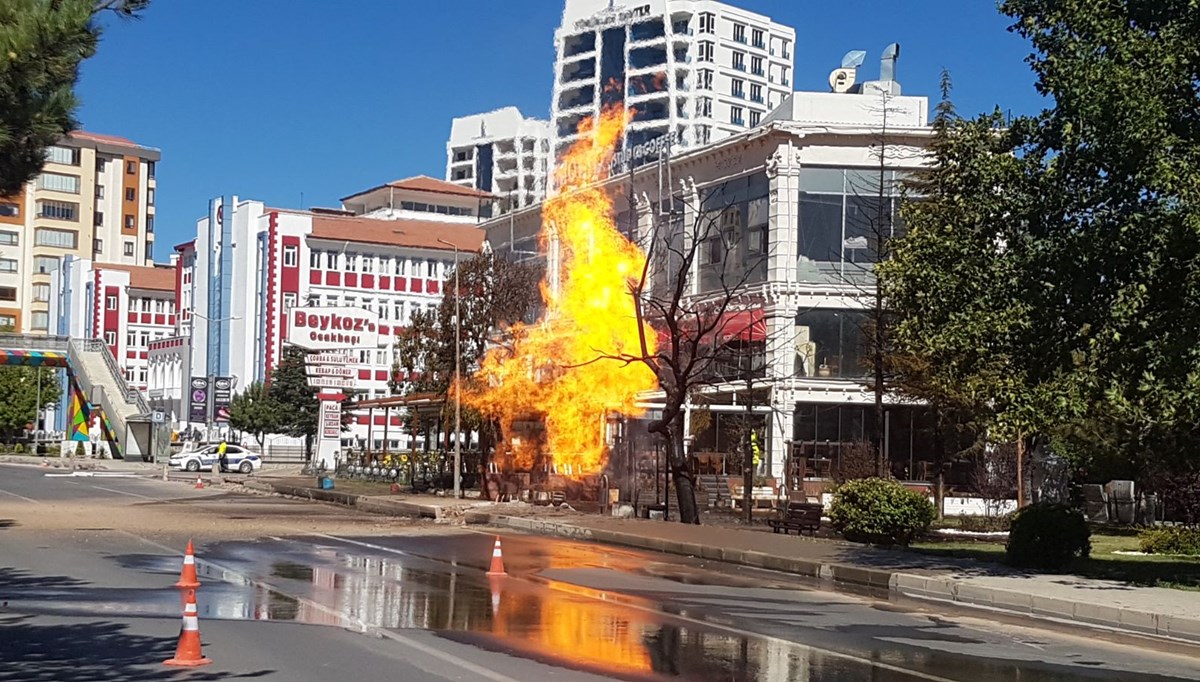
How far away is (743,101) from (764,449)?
8845cm

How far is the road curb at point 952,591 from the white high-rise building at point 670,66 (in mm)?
103901

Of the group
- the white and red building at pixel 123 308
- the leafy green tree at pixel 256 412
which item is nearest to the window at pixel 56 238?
the white and red building at pixel 123 308

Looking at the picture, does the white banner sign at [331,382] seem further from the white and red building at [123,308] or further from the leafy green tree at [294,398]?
the white and red building at [123,308]

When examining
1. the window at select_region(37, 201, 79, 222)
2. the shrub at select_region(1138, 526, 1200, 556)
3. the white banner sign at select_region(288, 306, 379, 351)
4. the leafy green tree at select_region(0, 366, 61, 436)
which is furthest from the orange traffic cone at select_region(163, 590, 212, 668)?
the window at select_region(37, 201, 79, 222)

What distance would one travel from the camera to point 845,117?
176 ft

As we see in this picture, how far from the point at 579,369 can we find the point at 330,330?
2552 cm

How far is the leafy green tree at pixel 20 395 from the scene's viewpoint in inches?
3900

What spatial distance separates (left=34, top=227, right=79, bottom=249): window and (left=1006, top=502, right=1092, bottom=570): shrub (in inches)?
5134

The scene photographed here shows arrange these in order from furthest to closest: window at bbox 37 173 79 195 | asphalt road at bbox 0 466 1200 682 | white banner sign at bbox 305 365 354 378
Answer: window at bbox 37 173 79 195 → white banner sign at bbox 305 365 354 378 → asphalt road at bbox 0 466 1200 682

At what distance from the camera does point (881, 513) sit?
79.4 ft

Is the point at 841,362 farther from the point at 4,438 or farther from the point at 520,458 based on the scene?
the point at 4,438

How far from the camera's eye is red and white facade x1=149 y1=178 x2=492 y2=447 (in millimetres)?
97438

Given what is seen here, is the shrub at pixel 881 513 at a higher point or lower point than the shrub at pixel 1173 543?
higher

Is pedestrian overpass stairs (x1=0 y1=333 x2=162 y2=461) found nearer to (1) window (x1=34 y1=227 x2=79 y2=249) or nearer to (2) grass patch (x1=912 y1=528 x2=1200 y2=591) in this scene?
(1) window (x1=34 y1=227 x2=79 y2=249)
